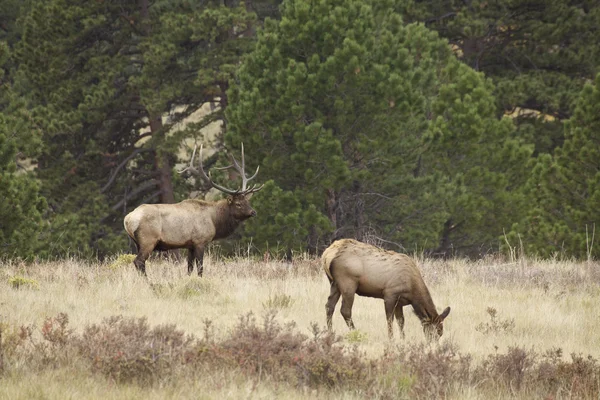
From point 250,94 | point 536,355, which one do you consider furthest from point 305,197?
point 536,355

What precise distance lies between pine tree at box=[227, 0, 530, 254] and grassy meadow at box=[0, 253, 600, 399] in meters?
7.59

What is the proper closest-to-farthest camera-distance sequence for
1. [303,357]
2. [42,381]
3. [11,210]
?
[42,381]
[303,357]
[11,210]

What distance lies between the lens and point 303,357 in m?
6.62

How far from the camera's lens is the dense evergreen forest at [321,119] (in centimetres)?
1831

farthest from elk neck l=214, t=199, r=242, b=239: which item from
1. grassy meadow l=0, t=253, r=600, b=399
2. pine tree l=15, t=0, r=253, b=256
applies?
pine tree l=15, t=0, r=253, b=256

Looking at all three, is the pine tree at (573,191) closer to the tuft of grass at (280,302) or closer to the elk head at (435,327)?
the tuft of grass at (280,302)

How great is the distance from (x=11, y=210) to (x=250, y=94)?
557 cm

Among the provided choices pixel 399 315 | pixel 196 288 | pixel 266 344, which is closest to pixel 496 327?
pixel 399 315

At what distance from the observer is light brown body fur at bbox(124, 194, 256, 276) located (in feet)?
37.7

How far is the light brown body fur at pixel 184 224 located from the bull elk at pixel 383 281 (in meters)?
3.92

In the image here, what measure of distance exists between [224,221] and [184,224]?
0.91 meters

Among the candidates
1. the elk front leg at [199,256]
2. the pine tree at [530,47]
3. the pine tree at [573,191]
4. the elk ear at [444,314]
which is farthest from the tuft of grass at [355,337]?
the pine tree at [530,47]

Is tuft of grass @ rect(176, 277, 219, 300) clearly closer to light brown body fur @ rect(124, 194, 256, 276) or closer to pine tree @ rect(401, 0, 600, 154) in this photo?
light brown body fur @ rect(124, 194, 256, 276)

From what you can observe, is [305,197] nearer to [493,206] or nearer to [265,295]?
[493,206]
